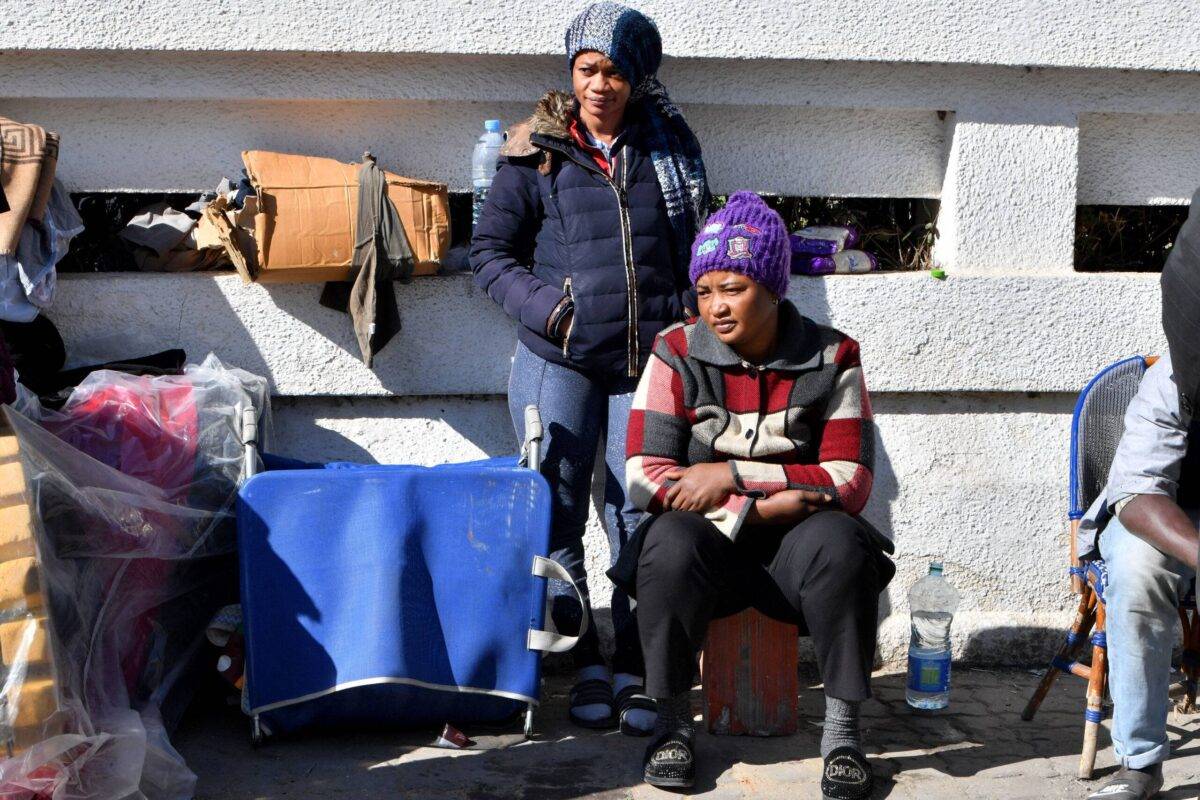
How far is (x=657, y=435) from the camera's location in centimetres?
357

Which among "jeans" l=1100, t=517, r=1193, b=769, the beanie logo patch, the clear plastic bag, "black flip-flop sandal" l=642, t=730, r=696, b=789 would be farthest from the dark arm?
the clear plastic bag

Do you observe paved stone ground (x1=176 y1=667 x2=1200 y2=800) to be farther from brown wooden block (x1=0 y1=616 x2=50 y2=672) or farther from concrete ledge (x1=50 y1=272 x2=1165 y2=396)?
concrete ledge (x1=50 y1=272 x2=1165 y2=396)

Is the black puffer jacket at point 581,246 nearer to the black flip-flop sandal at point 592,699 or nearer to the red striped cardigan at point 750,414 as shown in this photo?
the red striped cardigan at point 750,414

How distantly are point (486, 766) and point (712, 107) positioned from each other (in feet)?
7.40

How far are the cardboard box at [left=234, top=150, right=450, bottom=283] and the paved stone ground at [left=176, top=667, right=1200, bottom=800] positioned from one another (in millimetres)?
1337

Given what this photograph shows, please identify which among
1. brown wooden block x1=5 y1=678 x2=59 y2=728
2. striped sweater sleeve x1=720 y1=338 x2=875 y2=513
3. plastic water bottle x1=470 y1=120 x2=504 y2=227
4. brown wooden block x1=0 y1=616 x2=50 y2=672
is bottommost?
brown wooden block x1=5 y1=678 x2=59 y2=728

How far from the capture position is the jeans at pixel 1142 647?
330 cm

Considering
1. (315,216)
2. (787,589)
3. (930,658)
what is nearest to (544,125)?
(315,216)

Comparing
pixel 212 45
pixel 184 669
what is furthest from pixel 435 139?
pixel 184 669

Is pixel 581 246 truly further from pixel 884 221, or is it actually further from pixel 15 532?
pixel 15 532

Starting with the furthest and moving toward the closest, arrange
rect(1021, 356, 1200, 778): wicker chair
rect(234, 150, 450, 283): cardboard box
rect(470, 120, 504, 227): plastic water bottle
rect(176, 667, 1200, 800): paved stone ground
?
rect(470, 120, 504, 227): plastic water bottle → rect(234, 150, 450, 283): cardboard box → rect(1021, 356, 1200, 778): wicker chair → rect(176, 667, 1200, 800): paved stone ground

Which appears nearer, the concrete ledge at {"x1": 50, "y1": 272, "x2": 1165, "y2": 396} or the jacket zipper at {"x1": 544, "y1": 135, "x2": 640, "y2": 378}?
the jacket zipper at {"x1": 544, "y1": 135, "x2": 640, "y2": 378}

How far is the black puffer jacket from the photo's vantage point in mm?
3914

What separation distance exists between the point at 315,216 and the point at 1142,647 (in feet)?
8.47
